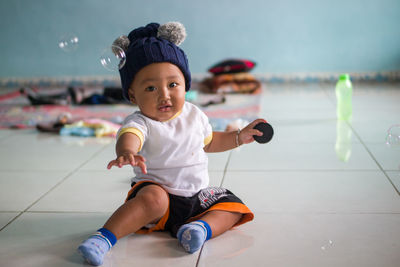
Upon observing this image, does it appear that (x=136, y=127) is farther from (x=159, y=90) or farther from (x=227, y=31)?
(x=227, y=31)

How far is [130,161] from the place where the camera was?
0.95 metres

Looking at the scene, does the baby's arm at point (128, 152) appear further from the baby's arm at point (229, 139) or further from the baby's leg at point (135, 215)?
the baby's arm at point (229, 139)

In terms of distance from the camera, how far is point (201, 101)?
304 centimetres

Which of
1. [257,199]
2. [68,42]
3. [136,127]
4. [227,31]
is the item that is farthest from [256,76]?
[136,127]

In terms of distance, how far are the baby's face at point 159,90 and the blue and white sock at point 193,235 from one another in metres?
0.26

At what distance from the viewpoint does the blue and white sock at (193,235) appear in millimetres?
1027

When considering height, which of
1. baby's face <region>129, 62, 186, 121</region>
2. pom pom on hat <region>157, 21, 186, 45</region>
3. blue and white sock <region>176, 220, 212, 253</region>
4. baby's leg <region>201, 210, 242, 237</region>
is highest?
pom pom on hat <region>157, 21, 186, 45</region>

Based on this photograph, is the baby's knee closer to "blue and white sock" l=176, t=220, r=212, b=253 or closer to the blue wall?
"blue and white sock" l=176, t=220, r=212, b=253

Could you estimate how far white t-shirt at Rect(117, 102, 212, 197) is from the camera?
3.74 ft

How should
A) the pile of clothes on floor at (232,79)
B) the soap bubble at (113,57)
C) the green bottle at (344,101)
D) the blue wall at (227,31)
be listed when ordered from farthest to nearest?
the blue wall at (227,31)
the pile of clothes on floor at (232,79)
the green bottle at (344,101)
the soap bubble at (113,57)

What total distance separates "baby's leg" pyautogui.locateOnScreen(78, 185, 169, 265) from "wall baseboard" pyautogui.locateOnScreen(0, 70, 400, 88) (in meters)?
2.73

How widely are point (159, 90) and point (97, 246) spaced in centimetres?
36

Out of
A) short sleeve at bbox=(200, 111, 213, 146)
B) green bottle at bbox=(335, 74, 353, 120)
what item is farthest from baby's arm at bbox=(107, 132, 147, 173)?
green bottle at bbox=(335, 74, 353, 120)

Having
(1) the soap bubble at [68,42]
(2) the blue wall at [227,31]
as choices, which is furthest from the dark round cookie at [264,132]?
(2) the blue wall at [227,31]
